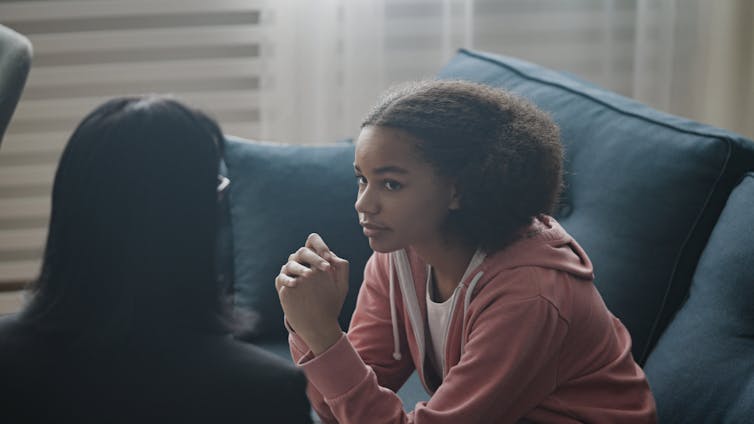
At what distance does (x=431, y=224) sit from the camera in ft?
3.80

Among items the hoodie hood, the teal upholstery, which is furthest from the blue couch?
the teal upholstery

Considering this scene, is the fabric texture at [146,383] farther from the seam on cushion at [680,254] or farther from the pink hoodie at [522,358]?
the seam on cushion at [680,254]

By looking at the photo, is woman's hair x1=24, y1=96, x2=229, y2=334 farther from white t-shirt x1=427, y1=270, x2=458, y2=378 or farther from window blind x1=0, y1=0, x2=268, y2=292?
window blind x1=0, y1=0, x2=268, y2=292

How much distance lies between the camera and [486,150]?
1113 millimetres

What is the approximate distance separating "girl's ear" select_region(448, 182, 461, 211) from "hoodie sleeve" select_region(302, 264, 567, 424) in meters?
0.12

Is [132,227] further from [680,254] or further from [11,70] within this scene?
[11,70]

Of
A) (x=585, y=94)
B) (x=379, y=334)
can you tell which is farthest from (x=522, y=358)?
(x=585, y=94)

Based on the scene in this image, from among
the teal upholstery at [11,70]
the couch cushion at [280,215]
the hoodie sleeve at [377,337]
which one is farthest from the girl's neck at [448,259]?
the teal upholstery at [11,70]

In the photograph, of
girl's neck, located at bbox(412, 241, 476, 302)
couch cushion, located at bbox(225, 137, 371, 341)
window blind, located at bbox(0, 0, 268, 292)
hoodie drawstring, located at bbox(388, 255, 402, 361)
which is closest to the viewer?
girl's neck, located at bbox(412, 241, 476, 302)

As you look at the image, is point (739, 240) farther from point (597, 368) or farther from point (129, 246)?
point (129, 246)

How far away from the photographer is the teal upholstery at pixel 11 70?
186cm

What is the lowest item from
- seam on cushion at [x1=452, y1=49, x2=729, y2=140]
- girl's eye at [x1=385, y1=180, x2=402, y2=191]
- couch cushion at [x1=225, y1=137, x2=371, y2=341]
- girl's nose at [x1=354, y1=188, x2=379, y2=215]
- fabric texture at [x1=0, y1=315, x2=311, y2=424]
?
couch cushion at [x1=225, y1=137, x2=371, y2=341]

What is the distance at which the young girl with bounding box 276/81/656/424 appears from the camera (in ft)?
3.57

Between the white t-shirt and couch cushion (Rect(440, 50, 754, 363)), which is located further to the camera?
couch cushion (Rect(440, 50, 754, 363))
